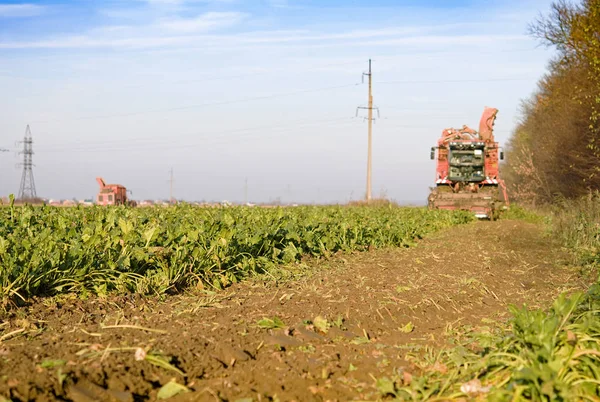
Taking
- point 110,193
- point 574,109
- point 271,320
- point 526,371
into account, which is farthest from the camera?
point 110,193

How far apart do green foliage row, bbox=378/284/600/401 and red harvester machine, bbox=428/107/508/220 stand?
21.5 meters

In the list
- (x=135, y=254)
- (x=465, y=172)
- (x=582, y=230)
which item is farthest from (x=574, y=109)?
(x=135, y=254)

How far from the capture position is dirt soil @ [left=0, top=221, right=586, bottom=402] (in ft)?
13.2

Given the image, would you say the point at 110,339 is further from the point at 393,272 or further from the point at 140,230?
the point at 393,272

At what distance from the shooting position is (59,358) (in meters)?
4.31

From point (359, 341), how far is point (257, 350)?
92cm

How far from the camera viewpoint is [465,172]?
2712 cm

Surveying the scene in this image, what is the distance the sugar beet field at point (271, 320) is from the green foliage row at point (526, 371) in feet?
0.04

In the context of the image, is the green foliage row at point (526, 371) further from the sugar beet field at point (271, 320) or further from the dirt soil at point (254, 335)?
the dirt soil at point (254, 335)

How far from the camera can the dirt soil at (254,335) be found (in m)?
4.03

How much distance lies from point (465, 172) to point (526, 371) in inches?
959

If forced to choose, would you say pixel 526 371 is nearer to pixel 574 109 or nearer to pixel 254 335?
pixel 254 335

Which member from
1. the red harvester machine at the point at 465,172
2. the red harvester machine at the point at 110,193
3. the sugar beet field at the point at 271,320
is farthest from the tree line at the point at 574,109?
the red harvester machine at the point at 110,193

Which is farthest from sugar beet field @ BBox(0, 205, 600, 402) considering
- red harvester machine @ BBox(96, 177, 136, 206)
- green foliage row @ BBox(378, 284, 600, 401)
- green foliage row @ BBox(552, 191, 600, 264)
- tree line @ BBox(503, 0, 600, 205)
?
red harvester machine @ BBox(96, 177, 136, 206)
